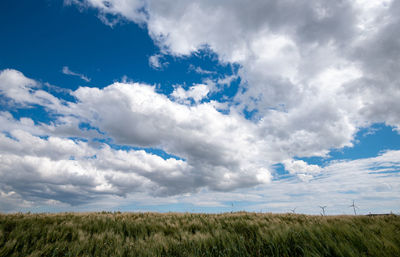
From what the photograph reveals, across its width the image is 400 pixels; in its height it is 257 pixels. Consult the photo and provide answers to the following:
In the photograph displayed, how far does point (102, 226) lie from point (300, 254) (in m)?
6.69

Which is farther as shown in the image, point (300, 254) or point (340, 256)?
point (300, 254)

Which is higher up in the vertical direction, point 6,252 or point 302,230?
point 302,230

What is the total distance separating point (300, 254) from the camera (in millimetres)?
4141

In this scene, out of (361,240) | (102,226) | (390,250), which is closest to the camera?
(390,250)

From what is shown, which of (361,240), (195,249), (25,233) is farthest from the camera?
(25,233)

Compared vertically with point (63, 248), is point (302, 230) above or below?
above

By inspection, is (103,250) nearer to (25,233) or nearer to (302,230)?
(25,233)

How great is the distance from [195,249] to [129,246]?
5.61ft

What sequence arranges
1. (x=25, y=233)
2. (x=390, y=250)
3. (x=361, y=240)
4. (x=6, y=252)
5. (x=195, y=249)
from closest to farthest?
(x=390, y=250), (x=361, y=240), (x=195, y=249), (x=6, y=252), (x=25, y=233)

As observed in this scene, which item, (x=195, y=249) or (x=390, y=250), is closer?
(x=390, y=250)

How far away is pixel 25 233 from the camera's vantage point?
622 cm

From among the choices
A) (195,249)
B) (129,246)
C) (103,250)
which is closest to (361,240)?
(195,249)

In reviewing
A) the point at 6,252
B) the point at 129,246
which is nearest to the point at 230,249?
the point at 129,246

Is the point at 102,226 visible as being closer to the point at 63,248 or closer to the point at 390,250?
the point at 63,248
